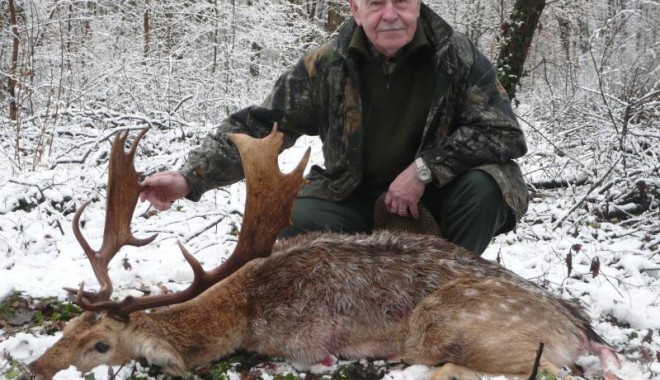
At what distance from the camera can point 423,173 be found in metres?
4.27

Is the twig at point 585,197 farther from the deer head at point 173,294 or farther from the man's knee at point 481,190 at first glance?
the deer head at point 173,294

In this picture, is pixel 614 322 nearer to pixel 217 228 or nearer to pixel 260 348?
pixel 260 348

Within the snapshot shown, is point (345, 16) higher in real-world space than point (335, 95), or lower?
higher

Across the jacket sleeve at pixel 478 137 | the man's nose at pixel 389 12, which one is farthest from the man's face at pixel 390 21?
the jacket sleeve at pixel 478 137

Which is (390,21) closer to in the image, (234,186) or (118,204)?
(118,204)

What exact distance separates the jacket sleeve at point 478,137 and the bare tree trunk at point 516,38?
368cm

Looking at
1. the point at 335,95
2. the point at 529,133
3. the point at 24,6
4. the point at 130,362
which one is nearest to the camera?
the point at 130,362

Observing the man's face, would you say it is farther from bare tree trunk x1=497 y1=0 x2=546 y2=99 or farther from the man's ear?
bare tree trunk x1=497 y1=0 x2=546 y2=99

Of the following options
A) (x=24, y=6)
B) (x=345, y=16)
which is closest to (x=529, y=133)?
(x=24, y=6)

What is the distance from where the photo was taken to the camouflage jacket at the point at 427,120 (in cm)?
432

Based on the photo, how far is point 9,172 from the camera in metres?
6.75

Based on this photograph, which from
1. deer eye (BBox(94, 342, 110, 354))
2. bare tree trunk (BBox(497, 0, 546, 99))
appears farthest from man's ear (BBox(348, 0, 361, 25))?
bare tree trunk (BBox(497, 0, 546, 99))

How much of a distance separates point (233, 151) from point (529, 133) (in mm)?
5410

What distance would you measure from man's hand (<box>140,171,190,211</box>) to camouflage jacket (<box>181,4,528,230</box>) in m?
0.09
